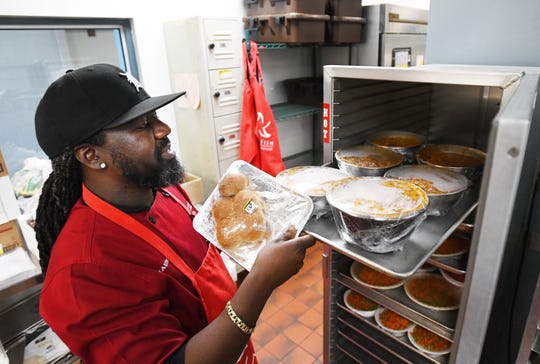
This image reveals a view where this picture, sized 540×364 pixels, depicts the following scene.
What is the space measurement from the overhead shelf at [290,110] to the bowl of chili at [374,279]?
193 cm

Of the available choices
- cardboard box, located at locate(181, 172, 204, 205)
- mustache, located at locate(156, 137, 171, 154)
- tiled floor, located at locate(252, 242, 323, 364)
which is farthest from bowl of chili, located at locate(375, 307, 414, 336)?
cardboard box, located at locate(181, 172, 204, 205)

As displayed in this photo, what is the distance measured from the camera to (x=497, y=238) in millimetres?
611

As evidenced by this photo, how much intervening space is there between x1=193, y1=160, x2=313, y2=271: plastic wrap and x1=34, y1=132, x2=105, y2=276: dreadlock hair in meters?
0.40

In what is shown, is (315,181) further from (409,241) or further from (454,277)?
(454,277)

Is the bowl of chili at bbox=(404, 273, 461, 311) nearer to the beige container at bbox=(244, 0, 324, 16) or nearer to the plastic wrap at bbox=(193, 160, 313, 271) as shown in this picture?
the plastic wrap at bbox=(193, 160, 313, 271)

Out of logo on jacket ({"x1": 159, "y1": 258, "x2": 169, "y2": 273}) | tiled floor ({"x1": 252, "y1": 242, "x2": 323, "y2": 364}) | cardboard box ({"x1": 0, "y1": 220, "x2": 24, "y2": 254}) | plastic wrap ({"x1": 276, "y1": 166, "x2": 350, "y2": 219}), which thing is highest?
plastic wrap ({"x1": 276, "y1": 166, "x2": 350, "y2": 219})

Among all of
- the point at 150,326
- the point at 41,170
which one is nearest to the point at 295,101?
the point at 41,170

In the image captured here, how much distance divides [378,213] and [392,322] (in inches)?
28.4

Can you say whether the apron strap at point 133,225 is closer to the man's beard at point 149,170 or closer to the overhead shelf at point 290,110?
the man's beard at point 149,170

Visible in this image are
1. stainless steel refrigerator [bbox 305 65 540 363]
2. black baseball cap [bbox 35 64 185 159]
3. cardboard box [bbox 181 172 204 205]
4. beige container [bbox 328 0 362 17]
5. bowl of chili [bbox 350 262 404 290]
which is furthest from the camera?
beige container [bbox 328 0 362 17]

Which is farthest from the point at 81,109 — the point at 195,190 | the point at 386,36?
the point at 386,36

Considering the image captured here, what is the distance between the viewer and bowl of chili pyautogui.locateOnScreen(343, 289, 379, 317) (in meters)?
1.37

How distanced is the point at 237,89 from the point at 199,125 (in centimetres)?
43

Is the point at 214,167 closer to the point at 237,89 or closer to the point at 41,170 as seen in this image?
the point at 237,89
